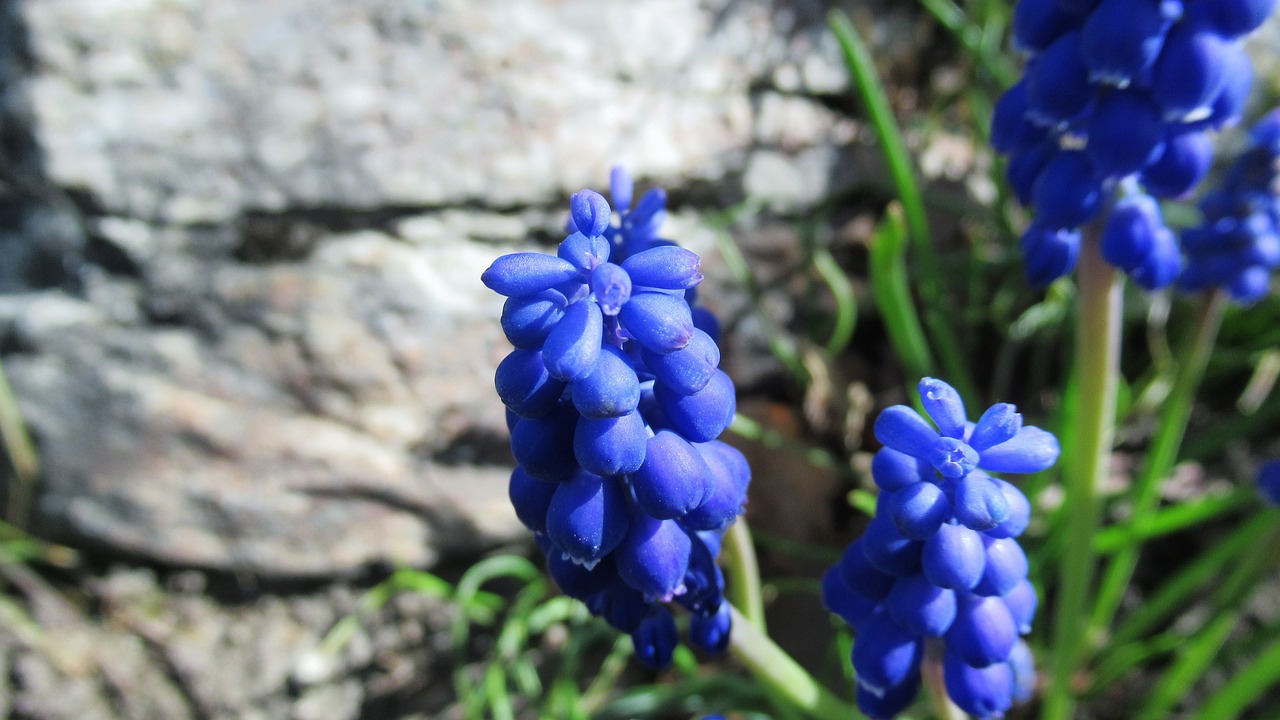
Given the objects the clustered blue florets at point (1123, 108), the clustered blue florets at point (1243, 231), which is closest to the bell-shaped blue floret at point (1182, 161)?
the clustered blue florets at point (1123, 108)

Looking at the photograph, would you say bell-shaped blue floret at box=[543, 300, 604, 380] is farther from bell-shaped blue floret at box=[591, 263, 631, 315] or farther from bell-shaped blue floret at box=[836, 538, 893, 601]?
bell-shaped blue floret at box=[836, 538, 893, 601]

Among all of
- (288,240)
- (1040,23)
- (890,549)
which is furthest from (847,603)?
(288,240)

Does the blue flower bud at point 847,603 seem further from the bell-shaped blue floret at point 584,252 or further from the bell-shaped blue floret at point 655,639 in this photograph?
the bell-shaped blue floret at point 584,252

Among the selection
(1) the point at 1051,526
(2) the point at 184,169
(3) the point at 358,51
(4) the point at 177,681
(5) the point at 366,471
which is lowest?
(4) the point at 177,681

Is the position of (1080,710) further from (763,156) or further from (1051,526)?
(763,156)

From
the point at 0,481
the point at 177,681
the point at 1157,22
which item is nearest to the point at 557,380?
the point at 1157,22

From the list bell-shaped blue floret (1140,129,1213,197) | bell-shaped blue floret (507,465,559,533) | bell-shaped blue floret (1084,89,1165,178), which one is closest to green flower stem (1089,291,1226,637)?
bell-shaped blue floret (1140,129,1213,197)
